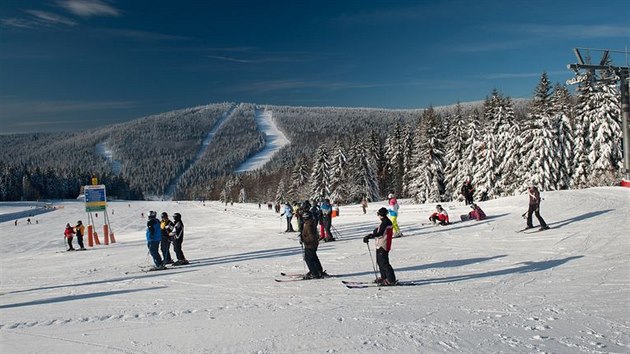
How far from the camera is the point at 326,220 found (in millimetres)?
20141

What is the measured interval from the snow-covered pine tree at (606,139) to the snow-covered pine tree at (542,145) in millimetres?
3053

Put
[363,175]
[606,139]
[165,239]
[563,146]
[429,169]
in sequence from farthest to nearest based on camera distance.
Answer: [363,175] < [429,169] < [563,146] < [606,139] < [165,239]

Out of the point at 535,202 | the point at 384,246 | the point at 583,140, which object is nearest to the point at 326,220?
the point at 535,202

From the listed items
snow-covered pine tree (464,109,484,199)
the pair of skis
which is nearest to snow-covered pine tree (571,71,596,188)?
snow-covered pine tree (464,109,484,199)

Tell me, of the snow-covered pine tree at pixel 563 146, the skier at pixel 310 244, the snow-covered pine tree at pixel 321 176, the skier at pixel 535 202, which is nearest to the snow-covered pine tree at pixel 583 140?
the snow-covered pine tree at pixel 563 146

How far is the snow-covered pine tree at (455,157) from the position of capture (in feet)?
170

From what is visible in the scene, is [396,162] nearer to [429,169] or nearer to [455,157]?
[429,169]

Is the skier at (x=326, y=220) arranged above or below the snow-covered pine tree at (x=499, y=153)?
below

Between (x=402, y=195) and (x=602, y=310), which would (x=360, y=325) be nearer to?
(x=602, y=310)

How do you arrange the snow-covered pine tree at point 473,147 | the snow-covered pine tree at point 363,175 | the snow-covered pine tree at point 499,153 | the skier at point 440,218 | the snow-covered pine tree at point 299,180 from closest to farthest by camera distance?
the skier at point 440,218 → the snow-covered pine tree at point 499,153 → the snow-covered pine tree at point 473,147 → the snow-covered pine tree at point 363,175 → the snow-covered pine tree at point 299,180

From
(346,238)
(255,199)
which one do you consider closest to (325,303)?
(346,238)

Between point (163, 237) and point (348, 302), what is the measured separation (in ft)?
27.6

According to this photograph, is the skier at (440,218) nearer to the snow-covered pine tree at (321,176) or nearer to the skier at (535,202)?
the skier at (535,202)

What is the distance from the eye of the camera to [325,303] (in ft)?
30.3
